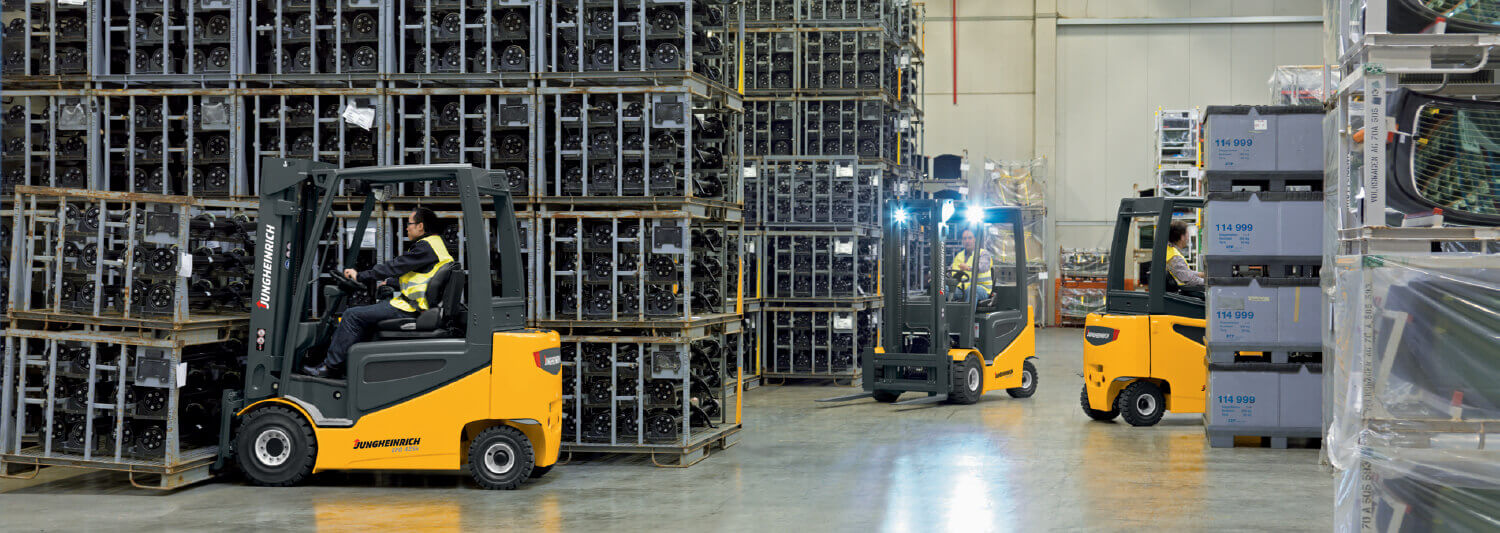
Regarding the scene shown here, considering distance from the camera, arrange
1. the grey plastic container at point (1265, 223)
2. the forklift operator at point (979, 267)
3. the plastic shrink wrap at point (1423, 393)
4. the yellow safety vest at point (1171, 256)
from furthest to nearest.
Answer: the forklift operator at point (979, 267) < the yellow safety vest at point (1171, 256) < the grey plastic container at point (1265, 223) < the plastic shrink wrap at point (1423, 393)

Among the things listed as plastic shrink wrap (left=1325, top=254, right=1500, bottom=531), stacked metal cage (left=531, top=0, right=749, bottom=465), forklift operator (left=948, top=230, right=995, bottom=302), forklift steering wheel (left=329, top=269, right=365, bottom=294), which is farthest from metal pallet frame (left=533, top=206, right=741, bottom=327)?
forklift operator (left=948, top=230, right=995, bottom=302)

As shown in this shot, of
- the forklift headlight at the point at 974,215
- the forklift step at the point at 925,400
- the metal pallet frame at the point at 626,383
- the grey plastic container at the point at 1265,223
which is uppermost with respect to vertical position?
the forklift headlight at the point at 974,215

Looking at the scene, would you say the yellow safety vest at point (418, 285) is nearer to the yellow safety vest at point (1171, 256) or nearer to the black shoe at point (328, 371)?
the black shoe at point (328, 371)

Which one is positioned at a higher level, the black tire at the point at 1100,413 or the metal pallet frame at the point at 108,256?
the metal pallet frame at the point at 108,256

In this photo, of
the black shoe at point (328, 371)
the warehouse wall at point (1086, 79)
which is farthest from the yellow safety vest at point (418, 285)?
the warehouse wall at point (1086, 79)

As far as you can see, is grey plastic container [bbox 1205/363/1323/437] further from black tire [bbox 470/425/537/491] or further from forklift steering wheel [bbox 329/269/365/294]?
forklift steering wheel [bbox 329/269/365/294]

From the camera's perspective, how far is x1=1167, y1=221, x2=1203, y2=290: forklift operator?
1122 cm

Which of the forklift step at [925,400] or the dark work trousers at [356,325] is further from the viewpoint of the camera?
the forklift step at [925,400]

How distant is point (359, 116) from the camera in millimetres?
9016

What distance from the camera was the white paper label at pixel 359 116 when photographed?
898cm

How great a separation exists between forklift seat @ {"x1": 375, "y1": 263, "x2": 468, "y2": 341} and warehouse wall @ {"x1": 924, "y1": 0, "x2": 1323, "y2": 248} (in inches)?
775

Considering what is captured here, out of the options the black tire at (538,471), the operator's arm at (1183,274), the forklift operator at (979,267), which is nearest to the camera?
the black tire at (538,471)

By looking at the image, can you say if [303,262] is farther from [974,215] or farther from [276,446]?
[974,215]

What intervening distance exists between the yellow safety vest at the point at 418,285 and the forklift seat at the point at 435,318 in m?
0.05
